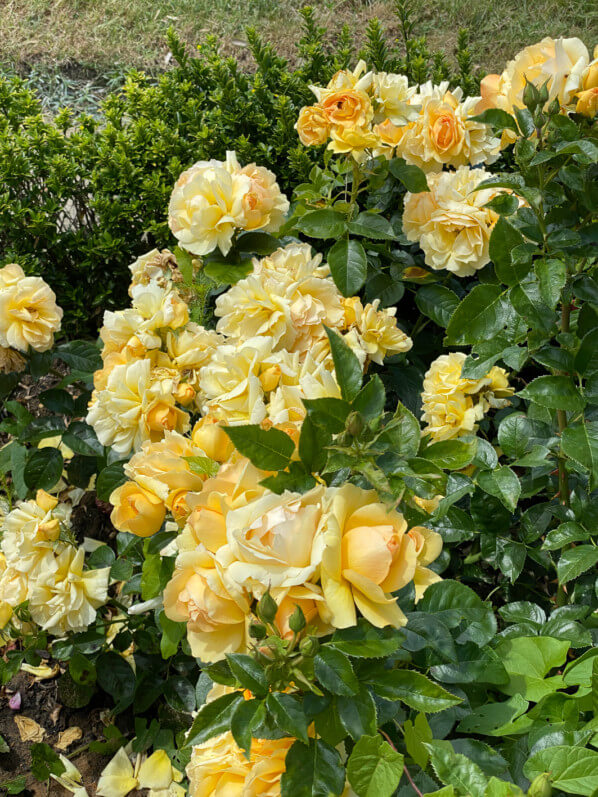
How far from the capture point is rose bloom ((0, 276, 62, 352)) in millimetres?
1855

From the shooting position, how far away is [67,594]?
171 cm

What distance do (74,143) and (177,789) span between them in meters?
2.32

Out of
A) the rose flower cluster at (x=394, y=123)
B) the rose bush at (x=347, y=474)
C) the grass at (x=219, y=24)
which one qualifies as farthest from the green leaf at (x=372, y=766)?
the grass at (x=219, y=24)

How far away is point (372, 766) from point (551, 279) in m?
0.84

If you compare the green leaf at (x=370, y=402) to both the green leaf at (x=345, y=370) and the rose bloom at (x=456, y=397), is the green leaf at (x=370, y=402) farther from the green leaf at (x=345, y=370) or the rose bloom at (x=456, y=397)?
the rose bloom at (x=456, y=397)

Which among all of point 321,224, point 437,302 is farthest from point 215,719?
point 437,302

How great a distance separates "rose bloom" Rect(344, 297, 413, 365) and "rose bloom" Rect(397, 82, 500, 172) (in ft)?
1.70

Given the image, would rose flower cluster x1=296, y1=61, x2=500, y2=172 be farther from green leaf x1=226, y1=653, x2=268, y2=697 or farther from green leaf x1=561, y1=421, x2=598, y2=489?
green leaf x1=226, y1=653, x2=268, y2=697

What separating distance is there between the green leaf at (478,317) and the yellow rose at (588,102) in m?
0.37

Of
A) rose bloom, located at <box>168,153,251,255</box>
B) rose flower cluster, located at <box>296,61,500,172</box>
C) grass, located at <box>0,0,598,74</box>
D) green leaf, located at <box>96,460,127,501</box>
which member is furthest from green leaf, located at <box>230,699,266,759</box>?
grass, located at <box>0,0,598,74</box>

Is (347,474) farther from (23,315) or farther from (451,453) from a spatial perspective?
(23,315)

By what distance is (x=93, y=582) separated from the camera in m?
1.75

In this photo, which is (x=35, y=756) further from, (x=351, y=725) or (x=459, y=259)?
(x=459, y=259)

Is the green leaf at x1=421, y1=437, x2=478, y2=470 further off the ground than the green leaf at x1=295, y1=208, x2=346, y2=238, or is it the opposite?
the green leaf at x1=421, y1=437, x2=478, y2=470
